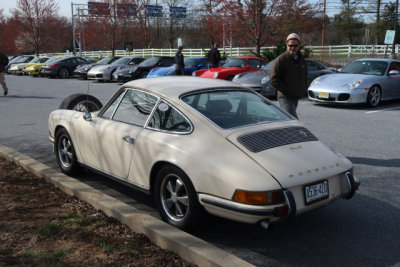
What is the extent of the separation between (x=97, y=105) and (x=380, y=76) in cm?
865

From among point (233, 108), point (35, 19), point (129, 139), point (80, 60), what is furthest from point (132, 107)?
point (35, 19)

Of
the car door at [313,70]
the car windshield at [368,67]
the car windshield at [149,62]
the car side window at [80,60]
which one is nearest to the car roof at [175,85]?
the car windshield at [368,67]

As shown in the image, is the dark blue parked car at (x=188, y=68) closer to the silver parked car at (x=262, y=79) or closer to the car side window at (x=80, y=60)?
the silver parked car at (x=262, y=79)

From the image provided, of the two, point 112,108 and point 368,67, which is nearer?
point 112,108

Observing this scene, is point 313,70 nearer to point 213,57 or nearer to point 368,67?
point 368,67

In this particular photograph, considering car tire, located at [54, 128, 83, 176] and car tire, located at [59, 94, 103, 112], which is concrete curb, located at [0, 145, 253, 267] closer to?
car tire, located at [54, 128, 83, 176]

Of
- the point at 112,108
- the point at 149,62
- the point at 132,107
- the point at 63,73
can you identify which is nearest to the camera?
the point at 132,107

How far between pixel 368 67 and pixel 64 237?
1109 cm

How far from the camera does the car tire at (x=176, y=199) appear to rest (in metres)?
3.49

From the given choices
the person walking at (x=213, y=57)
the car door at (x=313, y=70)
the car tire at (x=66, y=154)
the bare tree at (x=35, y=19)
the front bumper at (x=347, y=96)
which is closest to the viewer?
the car tire at (x=66, y=154)

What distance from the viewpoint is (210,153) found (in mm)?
3418

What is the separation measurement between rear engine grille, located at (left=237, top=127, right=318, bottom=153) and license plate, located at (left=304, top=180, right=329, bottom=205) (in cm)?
48

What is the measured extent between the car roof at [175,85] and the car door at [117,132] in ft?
0.29

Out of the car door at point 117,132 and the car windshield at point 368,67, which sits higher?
the car windshield at point 368,67
